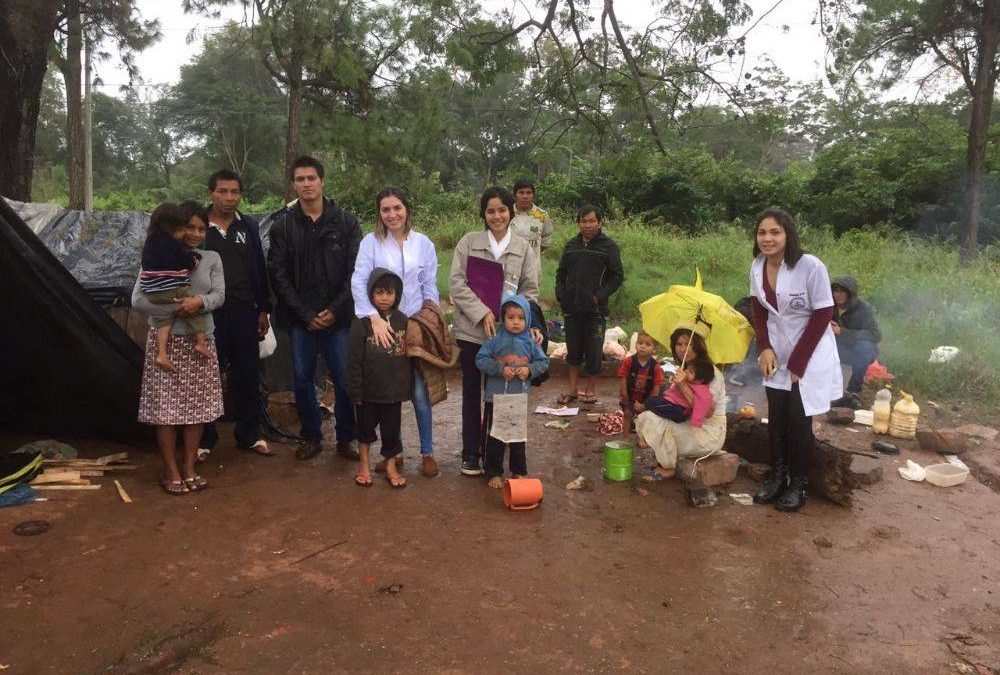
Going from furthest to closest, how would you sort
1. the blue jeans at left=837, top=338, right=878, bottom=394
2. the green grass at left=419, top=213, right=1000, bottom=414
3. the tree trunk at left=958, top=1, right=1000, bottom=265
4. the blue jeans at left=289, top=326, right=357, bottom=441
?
the tree trunk at left=958, top=1, right=1000, bottom=265 < the green grass at left=419, top=213, right=1000, bottom=414 < the blue jeans at left=837, top=338, right=878, bottom=394 < the blue jeans at left=289, top=326, right=357, bottom=441

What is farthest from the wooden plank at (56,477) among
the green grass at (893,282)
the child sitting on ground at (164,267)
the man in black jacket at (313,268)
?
the green grass at (893,282)

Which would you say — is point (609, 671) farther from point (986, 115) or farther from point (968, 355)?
point (986, 115)

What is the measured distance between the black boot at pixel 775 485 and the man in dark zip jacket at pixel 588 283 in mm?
2199

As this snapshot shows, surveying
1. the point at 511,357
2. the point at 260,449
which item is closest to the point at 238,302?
the point at 260,449

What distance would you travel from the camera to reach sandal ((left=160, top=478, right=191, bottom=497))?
159 inches

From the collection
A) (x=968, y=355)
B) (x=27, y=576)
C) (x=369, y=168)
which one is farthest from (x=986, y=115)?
(x=27, y=576)

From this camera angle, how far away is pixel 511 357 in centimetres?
420

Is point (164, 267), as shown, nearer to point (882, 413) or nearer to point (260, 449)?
point (260, 449)

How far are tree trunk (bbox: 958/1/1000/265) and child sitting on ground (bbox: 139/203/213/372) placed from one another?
11.1 m

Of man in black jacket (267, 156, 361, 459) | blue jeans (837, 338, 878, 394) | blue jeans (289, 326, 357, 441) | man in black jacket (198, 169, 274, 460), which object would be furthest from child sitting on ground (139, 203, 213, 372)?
blue jeans (837, 338, 878, 394)

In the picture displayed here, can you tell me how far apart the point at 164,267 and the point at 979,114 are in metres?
11.6

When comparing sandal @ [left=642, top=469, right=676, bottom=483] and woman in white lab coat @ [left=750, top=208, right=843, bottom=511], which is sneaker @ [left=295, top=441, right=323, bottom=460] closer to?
sandal @ [left=642, top=469, right=676, bottom=483]

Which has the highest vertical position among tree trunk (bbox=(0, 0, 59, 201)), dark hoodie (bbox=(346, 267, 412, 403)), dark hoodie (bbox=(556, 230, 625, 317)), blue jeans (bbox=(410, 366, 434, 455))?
tree trunk (bbox=(0, 0, 59, 201))

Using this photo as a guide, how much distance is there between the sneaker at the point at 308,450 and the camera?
4.70 metres
